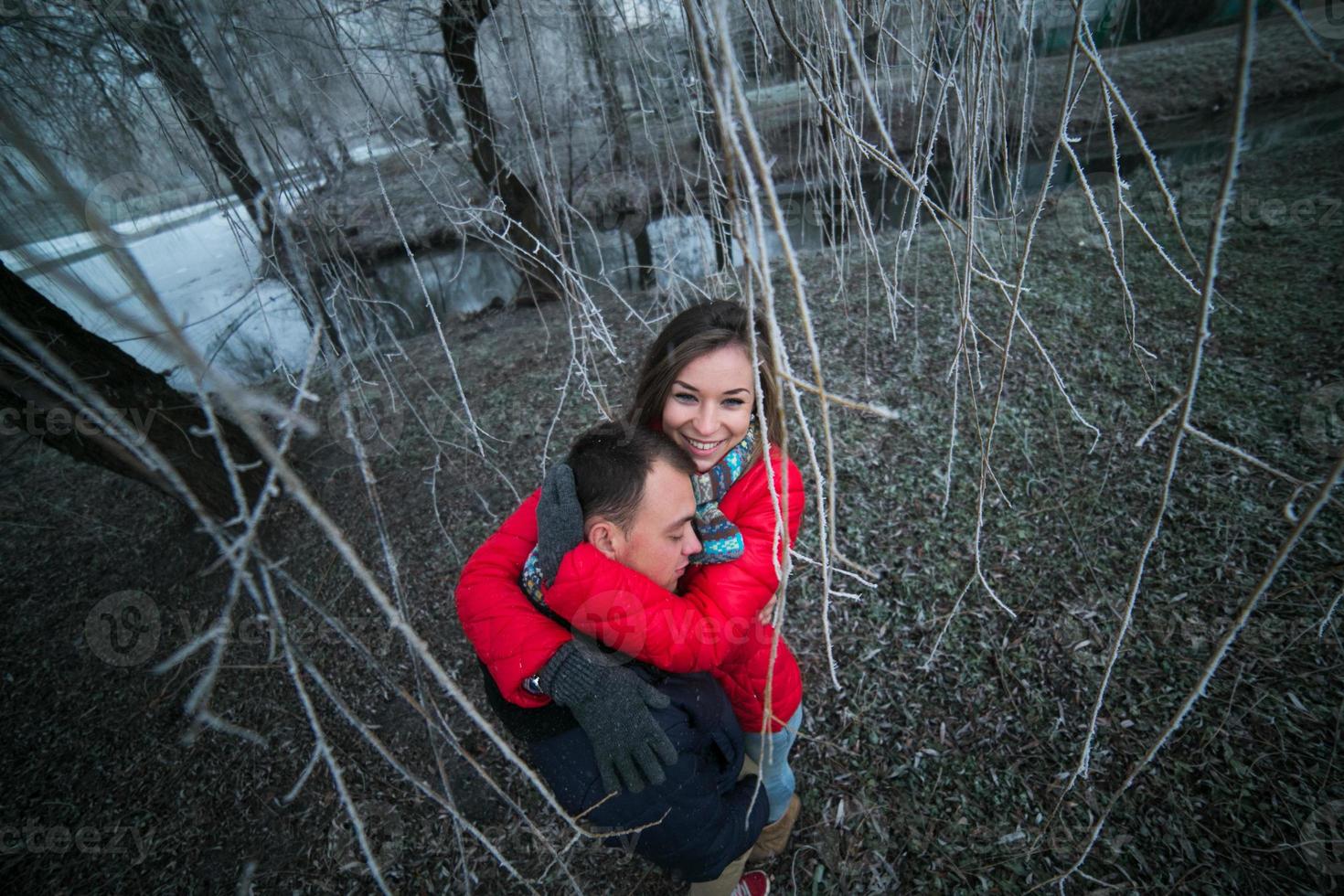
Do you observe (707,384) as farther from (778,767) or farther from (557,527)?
(778,767)

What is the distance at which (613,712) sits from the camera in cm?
92

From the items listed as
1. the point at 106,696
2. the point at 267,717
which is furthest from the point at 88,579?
the point at 267,717

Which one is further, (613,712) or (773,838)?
(773,838)

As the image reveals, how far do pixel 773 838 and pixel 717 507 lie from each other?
834 millimetres

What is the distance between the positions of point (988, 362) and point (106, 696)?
12.2 feet

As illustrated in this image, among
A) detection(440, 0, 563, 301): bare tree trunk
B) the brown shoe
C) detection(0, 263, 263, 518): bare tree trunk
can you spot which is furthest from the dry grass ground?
detection(440, 0, 563, 301): bare tree trunk

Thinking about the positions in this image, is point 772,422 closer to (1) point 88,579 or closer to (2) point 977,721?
(2) point 977,721

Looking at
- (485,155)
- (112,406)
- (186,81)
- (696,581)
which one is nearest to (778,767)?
(696,581)

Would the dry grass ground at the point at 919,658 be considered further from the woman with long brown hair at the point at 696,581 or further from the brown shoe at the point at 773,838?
the woman with long brown hair at the point at 696,581

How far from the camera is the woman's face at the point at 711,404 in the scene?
121cm

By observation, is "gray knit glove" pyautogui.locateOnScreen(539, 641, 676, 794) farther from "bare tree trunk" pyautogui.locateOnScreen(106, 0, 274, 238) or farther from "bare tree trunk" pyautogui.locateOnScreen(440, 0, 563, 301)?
"bare tree trunk" pyautogui.locateOnScreen(440, 0, 563, 301)

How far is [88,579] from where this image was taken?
240 cm

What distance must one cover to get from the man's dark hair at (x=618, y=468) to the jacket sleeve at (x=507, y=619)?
0.68 feet

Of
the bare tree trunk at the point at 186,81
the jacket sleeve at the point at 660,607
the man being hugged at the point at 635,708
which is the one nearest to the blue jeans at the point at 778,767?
the man being hugged at the point at 635,708
